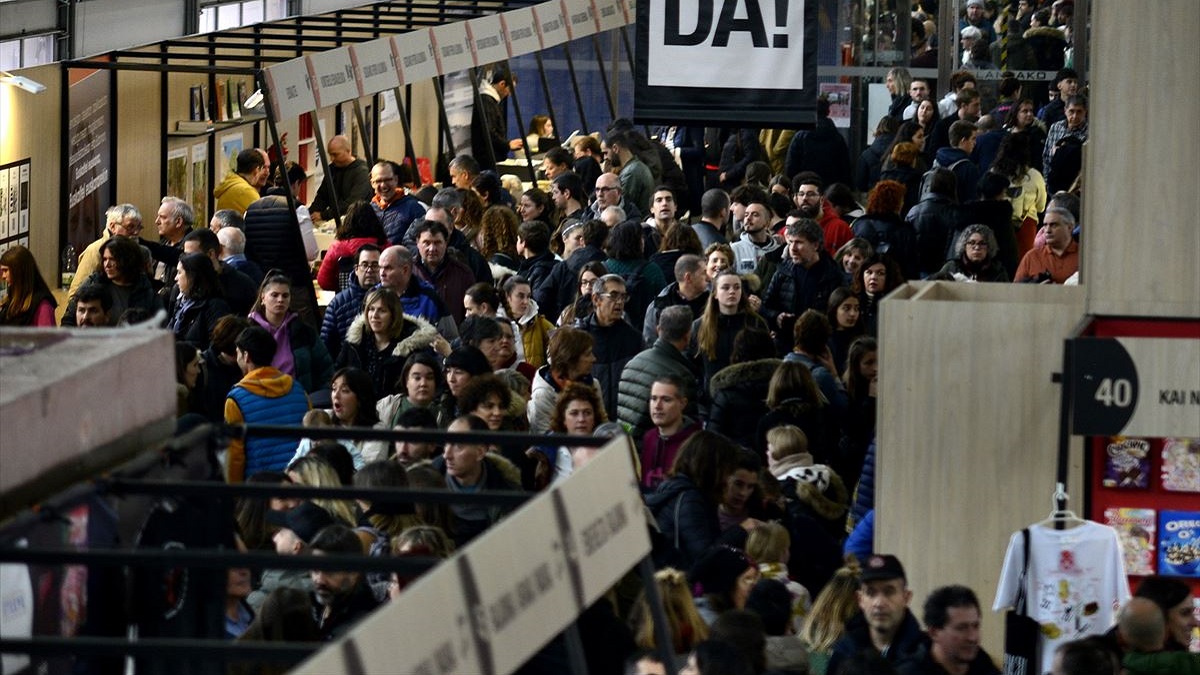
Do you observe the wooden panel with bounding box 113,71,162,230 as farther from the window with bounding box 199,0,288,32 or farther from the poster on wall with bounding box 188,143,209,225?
the window with bounding box 199,0,288,32

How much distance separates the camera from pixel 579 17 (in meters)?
19.3

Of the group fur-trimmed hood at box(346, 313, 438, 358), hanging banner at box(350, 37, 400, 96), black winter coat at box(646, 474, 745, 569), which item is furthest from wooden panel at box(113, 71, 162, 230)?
black winter coat at box(646, 474, 745, 569)

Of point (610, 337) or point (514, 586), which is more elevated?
point (514, 586)

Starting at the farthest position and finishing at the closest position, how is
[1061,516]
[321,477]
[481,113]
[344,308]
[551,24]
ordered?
[481,113] < [551,24] < [344,308] < [321,477] < [1061,516]

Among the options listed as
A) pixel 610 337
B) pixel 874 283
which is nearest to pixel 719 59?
pixel 610 337

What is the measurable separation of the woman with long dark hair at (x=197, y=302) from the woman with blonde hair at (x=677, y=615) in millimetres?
4586

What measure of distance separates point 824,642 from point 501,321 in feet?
11.7

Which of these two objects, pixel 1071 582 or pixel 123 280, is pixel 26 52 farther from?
pixel 1071 582

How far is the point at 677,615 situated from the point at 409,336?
404 centimetres

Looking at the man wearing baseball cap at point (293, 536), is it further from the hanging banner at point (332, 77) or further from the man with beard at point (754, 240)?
the hanging banner at point (332, 77)

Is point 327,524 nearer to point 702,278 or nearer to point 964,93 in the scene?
point 702,278

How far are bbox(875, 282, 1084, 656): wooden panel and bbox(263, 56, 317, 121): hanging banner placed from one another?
7126 millimetres

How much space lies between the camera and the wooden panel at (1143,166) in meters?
7.05

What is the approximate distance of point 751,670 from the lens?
5.03 metres
